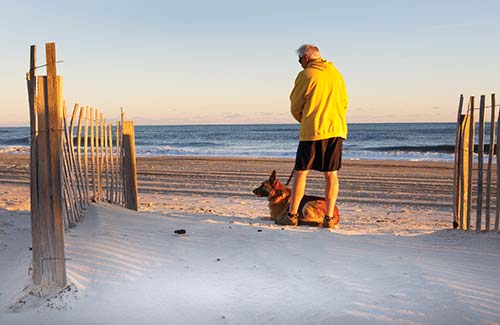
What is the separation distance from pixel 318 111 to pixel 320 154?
430 mm

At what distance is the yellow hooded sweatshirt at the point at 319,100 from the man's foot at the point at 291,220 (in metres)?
0.87

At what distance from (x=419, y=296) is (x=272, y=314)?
0.94m

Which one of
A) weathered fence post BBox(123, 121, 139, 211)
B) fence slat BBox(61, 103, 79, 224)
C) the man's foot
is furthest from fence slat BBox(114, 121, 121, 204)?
the man's foot

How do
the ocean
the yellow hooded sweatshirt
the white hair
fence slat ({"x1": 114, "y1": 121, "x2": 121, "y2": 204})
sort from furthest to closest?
the ocean < fence slat ({"x1": 114, "y1": 121, "x2": 121, "y2": 204}) < the white hair < the yellow hooded sweatshirt

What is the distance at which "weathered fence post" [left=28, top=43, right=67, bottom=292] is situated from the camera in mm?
3078

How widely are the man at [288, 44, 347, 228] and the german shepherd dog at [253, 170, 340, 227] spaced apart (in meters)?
0.47

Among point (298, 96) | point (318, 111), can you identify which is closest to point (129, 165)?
point (298, 96)

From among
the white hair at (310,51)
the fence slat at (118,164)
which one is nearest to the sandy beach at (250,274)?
the fence slat at (118,164)

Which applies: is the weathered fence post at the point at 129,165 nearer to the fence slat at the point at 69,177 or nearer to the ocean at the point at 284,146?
the fence slat at the point at 69,177

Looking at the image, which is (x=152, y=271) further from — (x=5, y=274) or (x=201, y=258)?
(x=5, y=274)

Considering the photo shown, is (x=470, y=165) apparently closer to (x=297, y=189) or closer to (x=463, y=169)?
(x=463, y=169)

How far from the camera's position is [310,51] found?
185 inches

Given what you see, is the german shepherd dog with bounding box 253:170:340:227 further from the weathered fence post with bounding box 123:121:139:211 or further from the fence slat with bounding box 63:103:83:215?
the fence slat with bounding box 63:103:83:215

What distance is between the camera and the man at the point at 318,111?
181 inches
